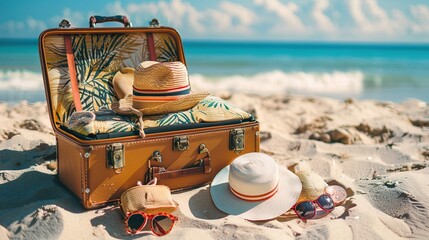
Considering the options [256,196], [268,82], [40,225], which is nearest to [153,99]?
[256,196]

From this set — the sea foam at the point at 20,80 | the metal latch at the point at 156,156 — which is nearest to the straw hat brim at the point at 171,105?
the metal latch at the point at 156,156

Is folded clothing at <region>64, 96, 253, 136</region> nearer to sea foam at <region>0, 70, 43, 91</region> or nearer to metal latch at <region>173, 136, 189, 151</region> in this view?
metal latch at <region>173, 136, 189, 151</region>

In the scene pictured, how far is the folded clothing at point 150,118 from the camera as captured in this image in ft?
11.1

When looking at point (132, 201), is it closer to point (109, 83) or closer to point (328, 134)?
point (109, 83)

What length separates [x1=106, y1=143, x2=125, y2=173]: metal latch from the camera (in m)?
3.30

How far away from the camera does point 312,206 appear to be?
3400 mm

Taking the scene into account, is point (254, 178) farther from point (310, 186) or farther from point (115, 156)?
point (115, 156)

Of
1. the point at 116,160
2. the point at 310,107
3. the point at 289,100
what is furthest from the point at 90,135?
the point at 289,100

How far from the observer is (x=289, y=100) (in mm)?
8578

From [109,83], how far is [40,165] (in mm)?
899

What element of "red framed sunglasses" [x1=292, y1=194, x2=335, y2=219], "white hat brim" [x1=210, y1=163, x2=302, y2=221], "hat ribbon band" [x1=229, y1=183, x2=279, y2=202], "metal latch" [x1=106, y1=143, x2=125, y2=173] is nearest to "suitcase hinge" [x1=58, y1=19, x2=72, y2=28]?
"metal latch" [x1=106, y1=143, x2=125, y2=173]

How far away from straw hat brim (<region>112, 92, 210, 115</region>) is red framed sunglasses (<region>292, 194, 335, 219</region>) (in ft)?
3.59

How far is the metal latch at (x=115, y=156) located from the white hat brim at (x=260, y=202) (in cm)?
68

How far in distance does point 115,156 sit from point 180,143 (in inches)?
19.4
